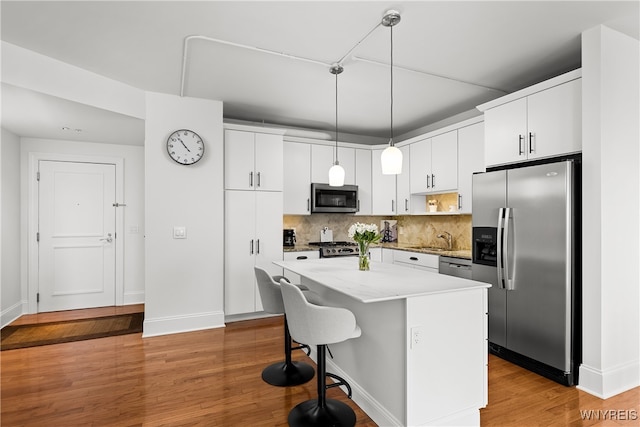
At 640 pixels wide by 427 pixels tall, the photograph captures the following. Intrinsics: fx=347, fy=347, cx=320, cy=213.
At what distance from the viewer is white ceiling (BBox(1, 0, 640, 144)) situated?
7.65ft

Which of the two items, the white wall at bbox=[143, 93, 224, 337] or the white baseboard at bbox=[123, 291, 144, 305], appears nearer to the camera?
the white wall at bbox=[143, 93, 224, 337]

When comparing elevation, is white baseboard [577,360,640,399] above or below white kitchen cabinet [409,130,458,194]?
below

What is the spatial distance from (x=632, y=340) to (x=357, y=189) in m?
3.47

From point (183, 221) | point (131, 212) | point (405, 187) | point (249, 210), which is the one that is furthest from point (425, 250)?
point (131, 212)

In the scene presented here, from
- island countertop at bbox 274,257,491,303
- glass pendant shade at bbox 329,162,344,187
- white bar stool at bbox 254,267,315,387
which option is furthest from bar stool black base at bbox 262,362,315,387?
glass pendant shade at bbox 329,162,344,187

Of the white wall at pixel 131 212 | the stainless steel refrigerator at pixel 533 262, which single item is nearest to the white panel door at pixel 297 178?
the white wall at pixel 131 212

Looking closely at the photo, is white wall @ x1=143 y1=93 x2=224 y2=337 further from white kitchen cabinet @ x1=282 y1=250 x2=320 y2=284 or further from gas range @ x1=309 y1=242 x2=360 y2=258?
gas range @ x1=309 y1=242 x2=360 y2=258

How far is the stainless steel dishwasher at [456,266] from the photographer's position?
3.74 m

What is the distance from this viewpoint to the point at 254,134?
14.7 ft

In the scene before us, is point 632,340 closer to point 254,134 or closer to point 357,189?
point 357,189

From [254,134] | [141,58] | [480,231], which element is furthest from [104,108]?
[480,231]

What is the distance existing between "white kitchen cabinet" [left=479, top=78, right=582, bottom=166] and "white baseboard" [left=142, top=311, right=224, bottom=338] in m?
3.51

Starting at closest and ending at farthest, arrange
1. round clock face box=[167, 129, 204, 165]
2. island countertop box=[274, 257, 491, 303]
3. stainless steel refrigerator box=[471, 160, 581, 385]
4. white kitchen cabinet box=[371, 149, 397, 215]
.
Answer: island countertop box=[274, 257, 491, 303] < stainless steel refrigerator box=[471, 160, 581, 385] < round clock face box=[167, 129, 204, 165] < white kitchen cabinet box=[371, 149, 397, 215]

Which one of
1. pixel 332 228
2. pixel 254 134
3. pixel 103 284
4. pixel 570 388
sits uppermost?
pixel 254 134
